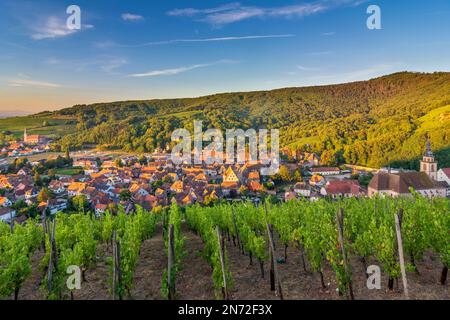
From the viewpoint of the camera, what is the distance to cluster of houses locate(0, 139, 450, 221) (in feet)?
148

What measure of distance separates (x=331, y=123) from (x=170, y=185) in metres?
97.8

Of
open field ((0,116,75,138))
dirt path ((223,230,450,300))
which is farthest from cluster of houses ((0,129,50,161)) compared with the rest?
dirt path ((223,230,450,300))

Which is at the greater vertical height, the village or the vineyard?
the vineyard

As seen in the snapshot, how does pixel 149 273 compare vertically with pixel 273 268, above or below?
below

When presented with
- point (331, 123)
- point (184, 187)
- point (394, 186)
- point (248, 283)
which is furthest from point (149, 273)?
point (331, 123)

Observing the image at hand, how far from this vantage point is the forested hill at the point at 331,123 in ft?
285

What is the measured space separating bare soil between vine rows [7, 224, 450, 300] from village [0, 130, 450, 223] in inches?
732

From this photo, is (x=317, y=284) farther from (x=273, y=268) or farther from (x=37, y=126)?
(x=37, y=126)

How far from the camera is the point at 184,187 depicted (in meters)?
54.0

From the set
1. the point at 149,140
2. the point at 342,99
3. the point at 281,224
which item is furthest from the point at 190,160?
the point at 342,99

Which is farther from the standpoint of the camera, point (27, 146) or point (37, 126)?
point (37, 126)

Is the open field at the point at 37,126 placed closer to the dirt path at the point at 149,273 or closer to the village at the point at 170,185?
the village at the point at 170,185

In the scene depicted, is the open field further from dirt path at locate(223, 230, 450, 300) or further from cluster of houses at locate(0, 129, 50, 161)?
dirt path at locate(223, 230, 450, 300)
